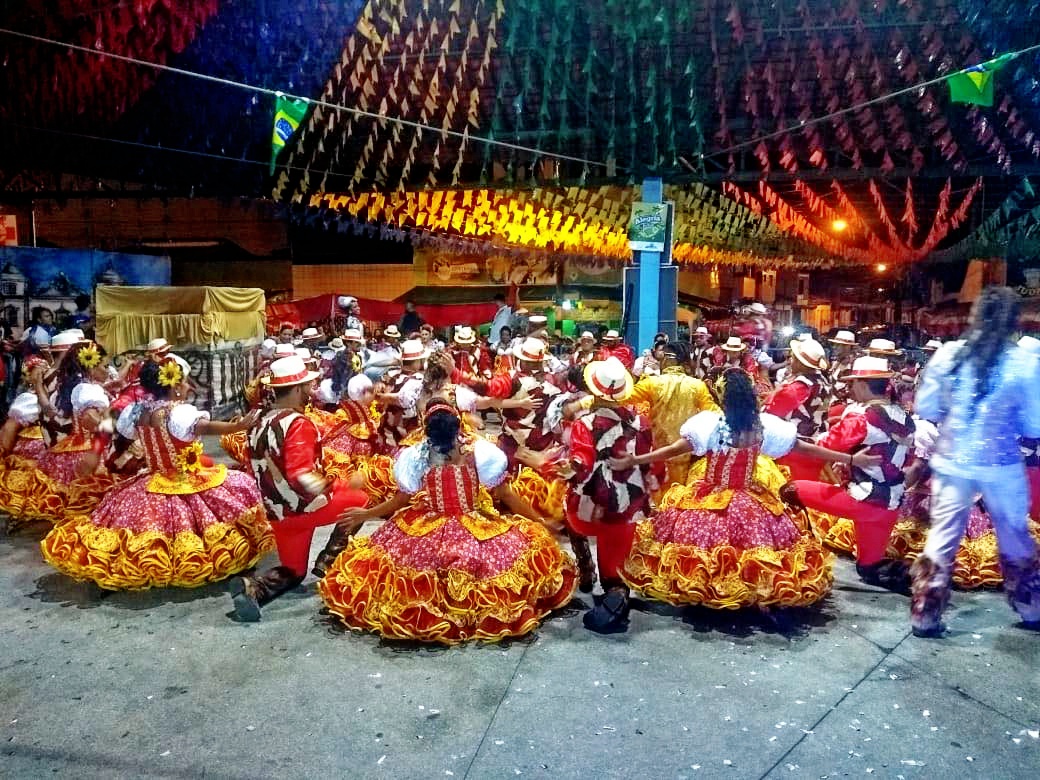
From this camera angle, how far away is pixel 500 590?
4320mm

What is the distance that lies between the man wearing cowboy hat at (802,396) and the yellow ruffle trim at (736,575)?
147cm

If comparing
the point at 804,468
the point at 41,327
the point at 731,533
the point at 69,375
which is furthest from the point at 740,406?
the point at 41,327

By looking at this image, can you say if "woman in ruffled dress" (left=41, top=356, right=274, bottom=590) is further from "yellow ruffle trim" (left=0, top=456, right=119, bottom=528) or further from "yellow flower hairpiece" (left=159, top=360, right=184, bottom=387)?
"yellow ruffle trim" (left=0, top=456, right=119, bottom=528)

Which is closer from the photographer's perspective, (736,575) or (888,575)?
(736,575)

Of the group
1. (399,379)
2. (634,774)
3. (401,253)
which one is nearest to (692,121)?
(399,379)

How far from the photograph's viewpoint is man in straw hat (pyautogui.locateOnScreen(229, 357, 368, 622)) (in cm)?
482

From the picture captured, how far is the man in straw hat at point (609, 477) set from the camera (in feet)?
15.3

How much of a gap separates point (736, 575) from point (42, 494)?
5.75 meters

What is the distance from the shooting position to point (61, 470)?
6840mm

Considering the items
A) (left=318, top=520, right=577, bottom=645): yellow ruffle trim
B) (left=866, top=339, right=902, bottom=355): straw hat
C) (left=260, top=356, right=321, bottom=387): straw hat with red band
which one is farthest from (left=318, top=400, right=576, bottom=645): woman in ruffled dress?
(left=866, top=339, right=902, bottom=355): straw hat

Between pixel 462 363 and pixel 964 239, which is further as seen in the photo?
pixel 964 239

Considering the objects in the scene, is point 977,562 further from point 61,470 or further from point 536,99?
point 536,99

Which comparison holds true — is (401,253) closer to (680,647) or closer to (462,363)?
(462,363)

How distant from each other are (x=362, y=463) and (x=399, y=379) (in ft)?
2.91
